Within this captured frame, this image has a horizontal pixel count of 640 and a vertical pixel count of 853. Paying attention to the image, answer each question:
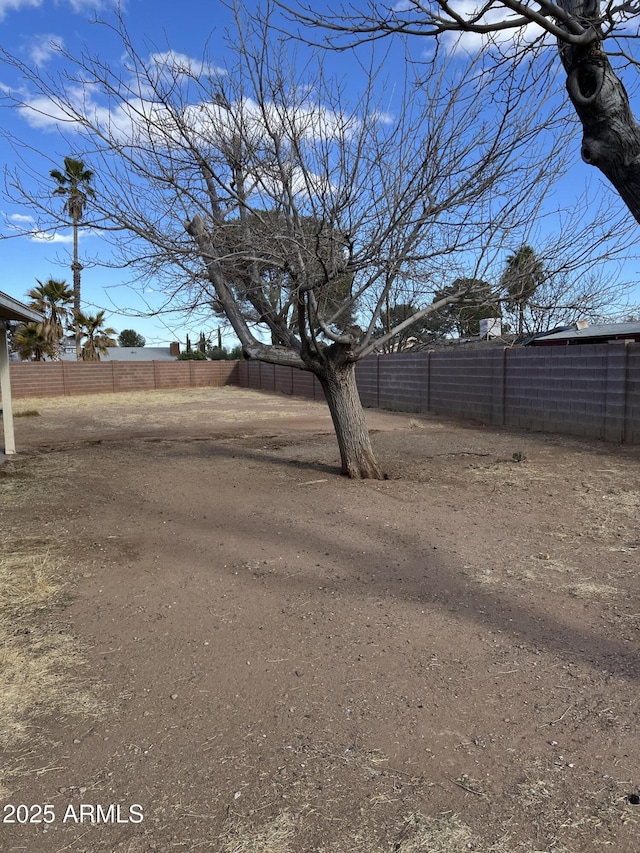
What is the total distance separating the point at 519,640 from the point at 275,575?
1824mm

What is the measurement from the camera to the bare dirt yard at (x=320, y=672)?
6.97ft

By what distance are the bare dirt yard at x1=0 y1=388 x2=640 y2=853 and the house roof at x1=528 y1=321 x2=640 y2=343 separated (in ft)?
44.2

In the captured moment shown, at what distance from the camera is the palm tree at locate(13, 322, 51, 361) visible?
106 feet

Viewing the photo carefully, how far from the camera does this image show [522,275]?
7.39 m

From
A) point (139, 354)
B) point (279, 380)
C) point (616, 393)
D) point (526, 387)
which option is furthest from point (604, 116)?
point (139, 354)

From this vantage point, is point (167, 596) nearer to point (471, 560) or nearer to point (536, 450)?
point (471, 560)

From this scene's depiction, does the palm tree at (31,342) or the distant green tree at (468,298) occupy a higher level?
the palm tree at (31,342)

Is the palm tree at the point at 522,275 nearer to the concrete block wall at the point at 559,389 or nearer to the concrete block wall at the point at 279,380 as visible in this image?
the concrete block wall at the point at 559,389

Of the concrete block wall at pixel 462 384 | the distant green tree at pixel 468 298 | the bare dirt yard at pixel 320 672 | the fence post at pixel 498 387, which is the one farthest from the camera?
the concrete block wall at pixel 462 384

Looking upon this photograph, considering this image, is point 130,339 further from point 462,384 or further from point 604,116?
point 604,116

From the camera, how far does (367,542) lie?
17.5ft

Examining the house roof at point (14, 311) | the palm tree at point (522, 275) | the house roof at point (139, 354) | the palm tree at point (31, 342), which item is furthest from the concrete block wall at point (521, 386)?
the house roof at point (139, 354)

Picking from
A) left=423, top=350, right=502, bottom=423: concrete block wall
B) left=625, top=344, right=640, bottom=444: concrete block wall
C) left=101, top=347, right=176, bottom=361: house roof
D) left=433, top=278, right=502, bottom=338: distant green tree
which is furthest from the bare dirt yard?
left=101, top=347, right=176, bottom=361: house roof

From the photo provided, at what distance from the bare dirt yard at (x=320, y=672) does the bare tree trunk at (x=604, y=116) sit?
264 cm
